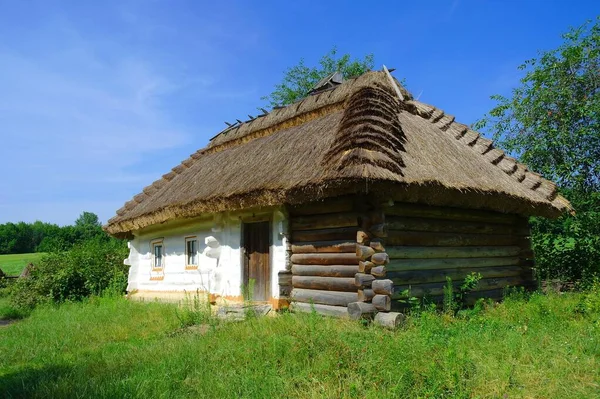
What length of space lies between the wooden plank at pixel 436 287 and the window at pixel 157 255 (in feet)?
23.9

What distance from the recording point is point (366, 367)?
4.48 meters

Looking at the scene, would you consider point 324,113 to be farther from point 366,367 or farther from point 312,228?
point 366,367

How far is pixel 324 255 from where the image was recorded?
7.70m

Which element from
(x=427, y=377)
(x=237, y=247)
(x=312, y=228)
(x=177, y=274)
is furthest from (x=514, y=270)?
(x=177, y=274)

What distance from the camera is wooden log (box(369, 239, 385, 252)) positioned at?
6.85 m

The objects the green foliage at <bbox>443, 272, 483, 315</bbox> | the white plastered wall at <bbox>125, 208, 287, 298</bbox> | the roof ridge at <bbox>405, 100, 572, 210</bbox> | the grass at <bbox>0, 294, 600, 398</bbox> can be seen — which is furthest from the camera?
the roof ridge at <bbox>405, 100, 572, 210</bbox>

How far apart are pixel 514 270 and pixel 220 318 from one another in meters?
6.55

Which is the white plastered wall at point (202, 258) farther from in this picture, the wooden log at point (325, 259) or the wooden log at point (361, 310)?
the wooden log at point (361, 310)

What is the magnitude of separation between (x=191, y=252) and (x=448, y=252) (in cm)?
596

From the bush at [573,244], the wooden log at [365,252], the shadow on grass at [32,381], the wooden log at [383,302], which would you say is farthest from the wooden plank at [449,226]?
the shadow on grass at [32,381]

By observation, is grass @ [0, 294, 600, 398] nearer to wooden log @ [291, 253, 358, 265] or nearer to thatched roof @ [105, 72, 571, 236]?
wooden log @ [291, 253, 358, 265]

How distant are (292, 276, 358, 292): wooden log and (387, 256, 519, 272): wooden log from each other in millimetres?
659

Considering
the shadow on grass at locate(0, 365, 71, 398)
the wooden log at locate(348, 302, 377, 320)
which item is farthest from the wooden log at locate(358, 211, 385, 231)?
the shadow on grass at locate(0, 365, 71, 398)

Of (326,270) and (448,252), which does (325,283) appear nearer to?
(326,270)
